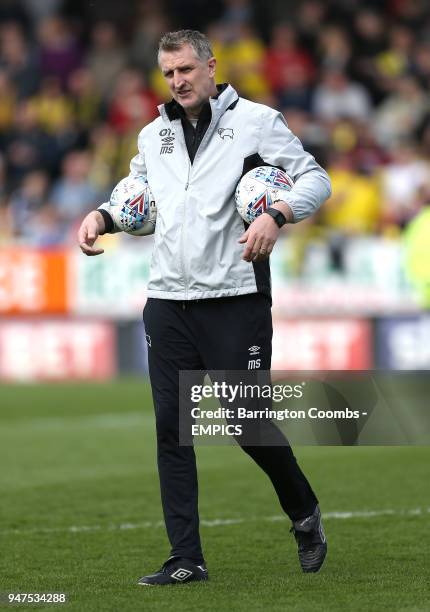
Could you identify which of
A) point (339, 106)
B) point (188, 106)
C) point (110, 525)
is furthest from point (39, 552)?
point (339, 106)

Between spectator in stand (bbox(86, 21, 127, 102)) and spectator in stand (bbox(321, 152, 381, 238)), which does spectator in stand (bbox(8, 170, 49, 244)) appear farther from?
spectator in stand (bbox(321, 152, 381, 238))

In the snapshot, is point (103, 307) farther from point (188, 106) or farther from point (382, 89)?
point (188, 106)

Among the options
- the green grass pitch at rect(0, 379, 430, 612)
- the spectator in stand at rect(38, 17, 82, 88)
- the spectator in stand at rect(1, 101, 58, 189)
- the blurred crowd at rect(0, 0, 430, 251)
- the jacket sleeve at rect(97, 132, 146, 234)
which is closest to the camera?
the green grass pitch at rect(0, 379, 430, 612)

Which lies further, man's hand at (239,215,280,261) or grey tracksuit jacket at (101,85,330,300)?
grey tracksuit jacket at (101,85,330,300)

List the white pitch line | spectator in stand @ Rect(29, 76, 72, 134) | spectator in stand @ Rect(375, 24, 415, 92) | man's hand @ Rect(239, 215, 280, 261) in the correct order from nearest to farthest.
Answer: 1. man's hand @ Rect(239, 215, 280, 261)
2. the white pitch line
3. spectator in stand @ Rect(375, 24, 415, 92)
4. spectator in stand @ Rect(29, 76, 72, 134)

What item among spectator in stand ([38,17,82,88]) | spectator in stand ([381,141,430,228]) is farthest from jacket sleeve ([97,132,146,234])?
spectator in stand ([38,17,82,88])

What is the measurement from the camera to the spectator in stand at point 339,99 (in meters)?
19.0

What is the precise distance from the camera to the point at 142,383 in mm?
16375

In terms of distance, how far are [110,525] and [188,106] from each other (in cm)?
268

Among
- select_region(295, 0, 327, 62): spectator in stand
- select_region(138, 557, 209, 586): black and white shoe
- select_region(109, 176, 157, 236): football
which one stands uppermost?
select_region(295, 0, 327, 62): spectator in stand

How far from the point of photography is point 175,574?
6.08 metres

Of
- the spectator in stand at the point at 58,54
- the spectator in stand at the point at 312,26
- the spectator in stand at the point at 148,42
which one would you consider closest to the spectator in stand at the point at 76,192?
the spectator in stand at the point at 58,54

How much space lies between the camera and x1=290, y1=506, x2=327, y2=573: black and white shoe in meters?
6.28

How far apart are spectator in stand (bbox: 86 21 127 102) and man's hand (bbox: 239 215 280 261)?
1545 cm
